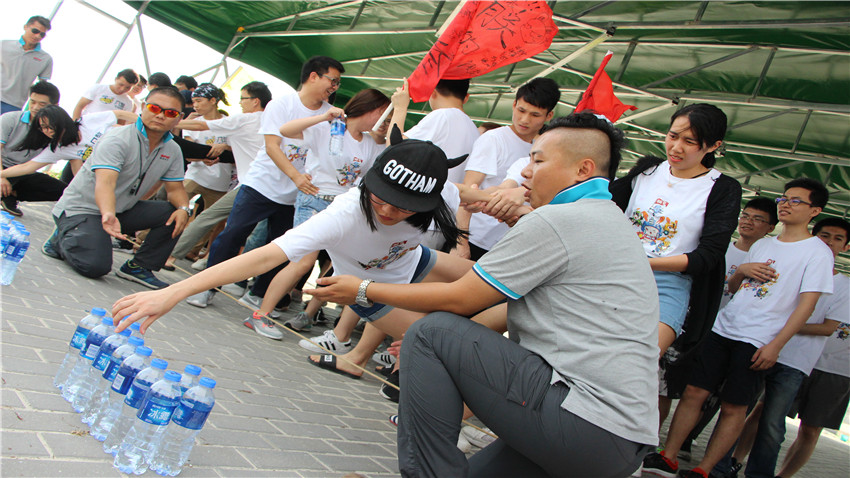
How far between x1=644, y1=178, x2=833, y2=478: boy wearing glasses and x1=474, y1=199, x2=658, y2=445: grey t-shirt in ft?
7.31

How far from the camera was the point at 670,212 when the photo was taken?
3285 mm

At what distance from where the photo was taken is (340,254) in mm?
3184

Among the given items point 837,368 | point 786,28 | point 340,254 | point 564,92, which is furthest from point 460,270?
point 564,92

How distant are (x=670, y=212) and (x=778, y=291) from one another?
4.48 feet

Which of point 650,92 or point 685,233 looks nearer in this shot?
point 685,233

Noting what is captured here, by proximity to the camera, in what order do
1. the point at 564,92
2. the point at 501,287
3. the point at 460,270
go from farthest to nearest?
the point at 564,92, the point at 460,270, the point at 501,287

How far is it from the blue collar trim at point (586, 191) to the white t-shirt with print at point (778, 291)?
97.3 inches

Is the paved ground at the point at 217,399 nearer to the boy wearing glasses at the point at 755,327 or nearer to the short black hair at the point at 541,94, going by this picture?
the boy wearing glasses at the point at 755,327

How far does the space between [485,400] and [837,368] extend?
4332 millimetres

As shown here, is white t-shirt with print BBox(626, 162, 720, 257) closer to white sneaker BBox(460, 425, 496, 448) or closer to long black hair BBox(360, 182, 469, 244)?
long black hair BBox(360, 182, 469, 244)

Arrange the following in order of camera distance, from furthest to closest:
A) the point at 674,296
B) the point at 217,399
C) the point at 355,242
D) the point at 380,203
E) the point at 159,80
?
the point at 159,80 < the point at 674,296 < the point at 355,242 < the point at 217,399 < the point at 380,203

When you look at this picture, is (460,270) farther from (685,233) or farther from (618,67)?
(618,67)

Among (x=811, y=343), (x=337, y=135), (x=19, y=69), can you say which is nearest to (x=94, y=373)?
(x=337, y=135)

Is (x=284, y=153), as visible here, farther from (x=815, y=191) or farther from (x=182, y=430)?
(x=815, y=191)
